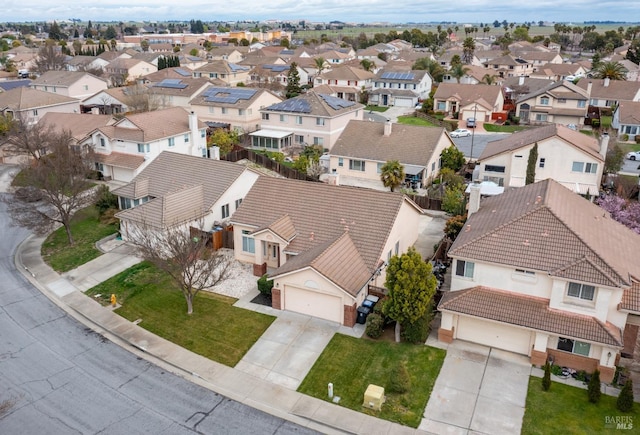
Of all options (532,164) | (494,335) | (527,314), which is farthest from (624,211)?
(494,335)

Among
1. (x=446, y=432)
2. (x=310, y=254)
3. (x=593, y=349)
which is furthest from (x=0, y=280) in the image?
(x=593, y=349)

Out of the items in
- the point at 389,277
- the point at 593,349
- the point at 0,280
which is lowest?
the point at 0,280

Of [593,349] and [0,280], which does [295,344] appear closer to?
[593,349]

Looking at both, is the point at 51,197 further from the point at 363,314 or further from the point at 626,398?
the point at 626,398

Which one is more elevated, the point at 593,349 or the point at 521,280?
the point at 521,280

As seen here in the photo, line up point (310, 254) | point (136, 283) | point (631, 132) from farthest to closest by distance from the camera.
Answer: point (631, 132) → point (136, 283) → point (310, 254)

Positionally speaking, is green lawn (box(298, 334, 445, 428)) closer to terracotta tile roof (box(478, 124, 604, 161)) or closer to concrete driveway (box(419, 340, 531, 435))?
concrete driveway (box(419, 340, 531, 435))

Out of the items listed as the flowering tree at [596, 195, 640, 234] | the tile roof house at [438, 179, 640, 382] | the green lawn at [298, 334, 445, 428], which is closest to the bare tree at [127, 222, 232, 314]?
the green lawn at [298, 334, 445, 428]
